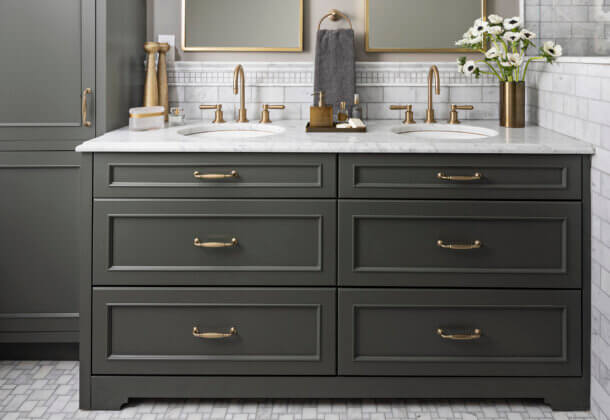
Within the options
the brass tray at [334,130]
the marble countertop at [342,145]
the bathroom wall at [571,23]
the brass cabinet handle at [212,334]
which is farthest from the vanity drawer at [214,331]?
the bathroom wall at [571,23]

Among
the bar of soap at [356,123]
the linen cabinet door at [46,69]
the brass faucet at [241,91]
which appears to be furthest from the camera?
the brass faucet at [241,91]

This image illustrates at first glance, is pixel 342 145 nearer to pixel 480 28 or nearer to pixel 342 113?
pixel 342 113

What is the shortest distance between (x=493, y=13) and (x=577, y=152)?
1.06 m

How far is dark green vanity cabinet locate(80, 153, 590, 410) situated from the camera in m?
2.18

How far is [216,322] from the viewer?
224 cm

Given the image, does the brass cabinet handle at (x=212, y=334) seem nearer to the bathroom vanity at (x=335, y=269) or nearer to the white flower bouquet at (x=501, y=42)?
the bathroom vanity at (x=335, y=269)

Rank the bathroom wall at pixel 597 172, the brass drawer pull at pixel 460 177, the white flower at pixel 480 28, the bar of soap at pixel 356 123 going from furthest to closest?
A: the white flower at pixel 480 28, the bar of soap at pixel 356 123, the brass drawer pull at pixel 460 177, the bathroom wall at pixel 597 172

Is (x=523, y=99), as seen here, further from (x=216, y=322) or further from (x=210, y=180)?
(x=216, y=322)

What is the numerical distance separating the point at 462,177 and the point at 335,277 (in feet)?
1.81

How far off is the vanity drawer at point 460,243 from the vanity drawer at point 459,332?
50 millimetres

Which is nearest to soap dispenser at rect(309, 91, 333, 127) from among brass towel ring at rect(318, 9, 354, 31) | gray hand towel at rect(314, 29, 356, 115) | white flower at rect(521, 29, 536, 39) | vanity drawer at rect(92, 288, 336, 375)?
gray hand towel at rect(314, 29, 356, 115)

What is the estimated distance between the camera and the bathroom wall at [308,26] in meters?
2.93

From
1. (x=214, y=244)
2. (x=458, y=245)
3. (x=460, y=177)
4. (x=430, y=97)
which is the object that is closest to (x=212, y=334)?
(x=214, y=244)

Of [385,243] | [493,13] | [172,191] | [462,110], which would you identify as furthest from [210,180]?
[493,13]
